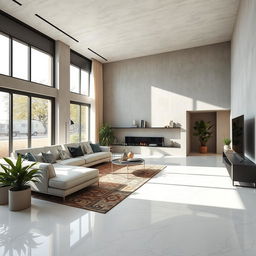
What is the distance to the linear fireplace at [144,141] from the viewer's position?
893 centimetres

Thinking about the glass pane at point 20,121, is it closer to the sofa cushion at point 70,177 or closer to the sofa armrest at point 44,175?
the sofa cushion at point 70,177

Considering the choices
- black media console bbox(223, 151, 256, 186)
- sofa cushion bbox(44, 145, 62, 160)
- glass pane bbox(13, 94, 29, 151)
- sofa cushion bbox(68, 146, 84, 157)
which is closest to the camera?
black media console bbox(223, 151, 256, 186)

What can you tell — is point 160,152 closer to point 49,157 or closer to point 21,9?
point 49,157

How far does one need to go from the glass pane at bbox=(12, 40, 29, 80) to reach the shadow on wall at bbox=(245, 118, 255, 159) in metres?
6.37

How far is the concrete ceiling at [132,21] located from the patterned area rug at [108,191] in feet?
15.1

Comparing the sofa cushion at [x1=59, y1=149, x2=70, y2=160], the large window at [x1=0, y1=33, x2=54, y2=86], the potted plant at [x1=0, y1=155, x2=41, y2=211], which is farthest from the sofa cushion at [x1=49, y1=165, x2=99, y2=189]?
the large window at [x1=0, y1=33, x2=54, y2=86]

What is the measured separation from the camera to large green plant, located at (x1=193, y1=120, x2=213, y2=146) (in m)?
9.21

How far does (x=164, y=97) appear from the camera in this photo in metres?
8.84

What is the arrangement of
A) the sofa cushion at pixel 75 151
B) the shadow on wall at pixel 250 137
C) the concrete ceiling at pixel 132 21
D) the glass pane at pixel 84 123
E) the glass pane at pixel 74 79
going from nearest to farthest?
the shadow on wall at pixel 250 137 < the concrete ceiling at pixel 132 21 < the sofa cushion at pixel 75 151 < the glass pane at pixel 74 79 < the glass pane at pixel 84 123

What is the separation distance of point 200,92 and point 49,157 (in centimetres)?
651

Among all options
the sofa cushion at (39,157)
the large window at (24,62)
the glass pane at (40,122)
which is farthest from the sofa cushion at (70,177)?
the large window at (24,62)


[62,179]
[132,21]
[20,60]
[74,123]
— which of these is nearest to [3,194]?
[62,179]

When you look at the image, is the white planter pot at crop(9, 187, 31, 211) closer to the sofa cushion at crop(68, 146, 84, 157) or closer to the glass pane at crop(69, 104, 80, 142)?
the sofa cushion at crop(68, 146, 84, 157)

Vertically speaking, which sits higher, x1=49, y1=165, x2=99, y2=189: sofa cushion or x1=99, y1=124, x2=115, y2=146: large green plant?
x1=99, y1=124, x2=115, y2=146: large green plant
